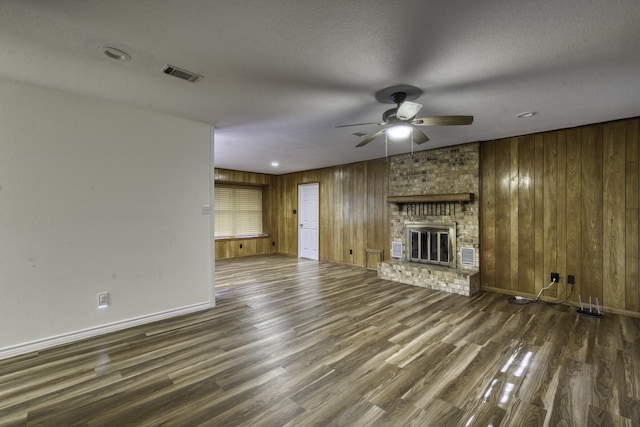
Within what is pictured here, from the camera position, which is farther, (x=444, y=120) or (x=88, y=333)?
(x=88, y=333)

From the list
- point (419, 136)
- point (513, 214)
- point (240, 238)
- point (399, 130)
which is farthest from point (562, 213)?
point (240, 238)

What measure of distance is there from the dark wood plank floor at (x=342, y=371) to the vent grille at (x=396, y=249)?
6.35 ft

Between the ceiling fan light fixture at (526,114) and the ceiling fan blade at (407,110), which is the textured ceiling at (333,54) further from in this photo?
the ceiling fan blade at (407,110)

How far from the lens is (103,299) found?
2900 millimetres

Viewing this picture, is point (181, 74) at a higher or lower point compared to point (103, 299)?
higher

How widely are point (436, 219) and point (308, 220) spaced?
3536 millimetres

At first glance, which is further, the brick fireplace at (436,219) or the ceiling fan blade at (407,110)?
the brick fireplace at (436,219)

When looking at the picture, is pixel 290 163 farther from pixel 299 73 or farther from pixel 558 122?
pixel 558 122

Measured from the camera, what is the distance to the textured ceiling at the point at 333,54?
159 centimetres

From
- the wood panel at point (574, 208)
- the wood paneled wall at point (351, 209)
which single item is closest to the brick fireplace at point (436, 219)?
the wood paneled wall at point (351, 209)

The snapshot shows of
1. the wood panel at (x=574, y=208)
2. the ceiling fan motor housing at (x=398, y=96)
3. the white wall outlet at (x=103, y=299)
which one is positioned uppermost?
the ceiling fan motor housing at (x=398, y=96)

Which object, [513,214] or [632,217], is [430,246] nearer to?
[513,214]

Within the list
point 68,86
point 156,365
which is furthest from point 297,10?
point 156,365

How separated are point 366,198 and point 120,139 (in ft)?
14.8
